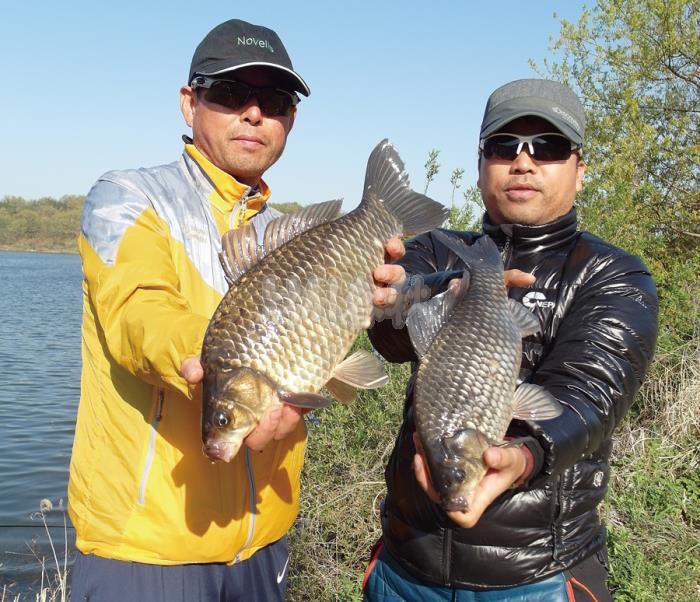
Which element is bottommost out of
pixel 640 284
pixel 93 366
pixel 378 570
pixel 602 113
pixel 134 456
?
pixel 378 570

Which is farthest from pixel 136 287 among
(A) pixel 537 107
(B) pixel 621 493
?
(B) pixel 621 493

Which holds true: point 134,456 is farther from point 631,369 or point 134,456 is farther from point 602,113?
point 602,113

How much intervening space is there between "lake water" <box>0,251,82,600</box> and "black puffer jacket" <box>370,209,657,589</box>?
15.0 ft

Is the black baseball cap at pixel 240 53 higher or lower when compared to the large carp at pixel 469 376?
higher

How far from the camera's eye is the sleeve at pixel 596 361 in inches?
92.2

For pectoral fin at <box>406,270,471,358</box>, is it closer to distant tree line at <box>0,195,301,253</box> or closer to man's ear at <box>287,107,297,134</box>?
man's ear at <box>287,107,297,134</box>

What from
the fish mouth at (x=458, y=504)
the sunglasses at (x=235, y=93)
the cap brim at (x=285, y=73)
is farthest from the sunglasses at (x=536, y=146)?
the fish mouth at (x=458, y=504)

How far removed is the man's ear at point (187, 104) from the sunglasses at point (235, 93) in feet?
0.41

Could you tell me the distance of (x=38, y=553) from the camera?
8.10 metres

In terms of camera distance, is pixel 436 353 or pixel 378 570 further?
pixel 378 570

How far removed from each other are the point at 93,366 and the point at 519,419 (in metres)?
1.75

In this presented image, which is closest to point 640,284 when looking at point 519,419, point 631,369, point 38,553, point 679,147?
point 631,369

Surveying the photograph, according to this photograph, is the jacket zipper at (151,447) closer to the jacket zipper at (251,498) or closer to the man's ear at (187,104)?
the jacket zipper at (251,498)

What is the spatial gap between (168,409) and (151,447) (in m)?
0.16
